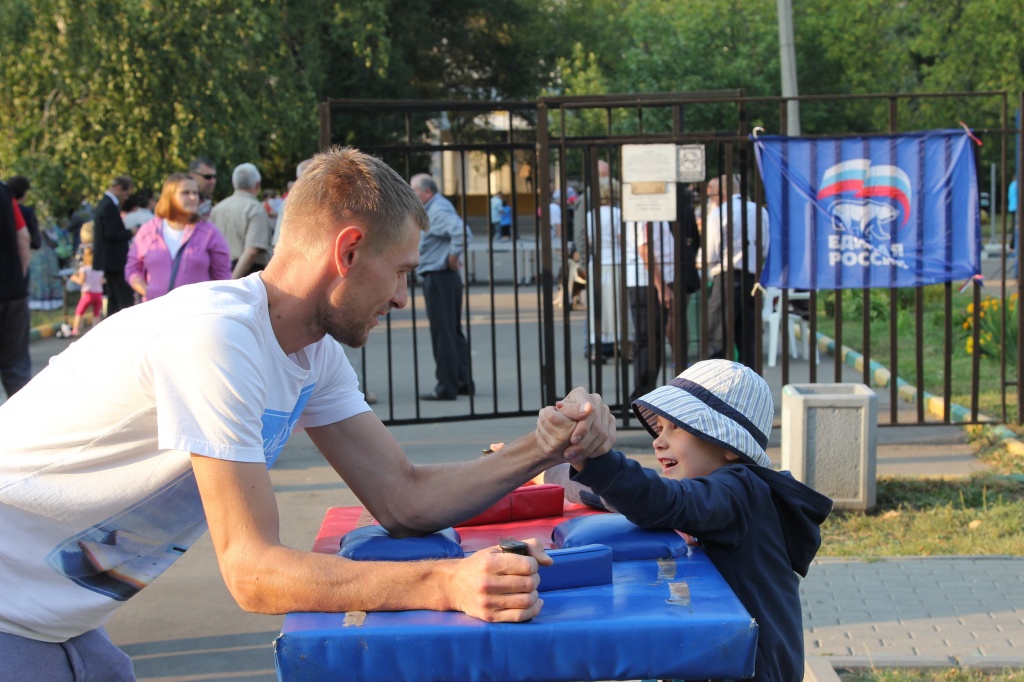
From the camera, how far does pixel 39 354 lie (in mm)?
14727

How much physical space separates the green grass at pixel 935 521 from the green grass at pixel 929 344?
992mm

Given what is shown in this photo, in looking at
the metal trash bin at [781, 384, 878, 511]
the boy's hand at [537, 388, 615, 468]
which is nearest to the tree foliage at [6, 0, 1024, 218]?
the metal trash bin at [781, 384, 878, 511]

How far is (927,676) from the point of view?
4.22m

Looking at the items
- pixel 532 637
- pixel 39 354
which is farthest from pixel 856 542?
pixel 39 354

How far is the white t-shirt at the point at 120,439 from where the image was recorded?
215 centimetres

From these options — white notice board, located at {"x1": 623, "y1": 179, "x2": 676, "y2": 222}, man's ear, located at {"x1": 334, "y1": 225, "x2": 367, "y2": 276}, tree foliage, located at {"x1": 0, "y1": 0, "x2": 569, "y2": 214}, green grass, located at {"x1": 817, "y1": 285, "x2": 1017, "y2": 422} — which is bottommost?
green grass, located at {"x1": 817, "y1": 285, "x2": 1017, "y2": 422}

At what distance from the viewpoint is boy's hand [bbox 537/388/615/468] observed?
100 inches

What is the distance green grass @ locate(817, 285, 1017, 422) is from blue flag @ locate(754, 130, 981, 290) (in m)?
0.39

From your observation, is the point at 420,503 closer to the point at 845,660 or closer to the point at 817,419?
the point at 845,660

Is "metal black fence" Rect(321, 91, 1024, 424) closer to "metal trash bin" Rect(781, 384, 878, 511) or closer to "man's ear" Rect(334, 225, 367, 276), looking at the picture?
"metal trash bin" Rect(781, 384, 878, 511)

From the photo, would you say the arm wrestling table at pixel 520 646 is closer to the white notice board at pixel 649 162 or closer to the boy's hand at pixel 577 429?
the boy's hand at pixel 577 429

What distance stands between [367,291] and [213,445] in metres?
0.49

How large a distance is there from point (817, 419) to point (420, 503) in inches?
165

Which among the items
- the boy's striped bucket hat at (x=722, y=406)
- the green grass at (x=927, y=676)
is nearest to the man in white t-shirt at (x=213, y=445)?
the boy's striped bucket hat at (x=722, y=406)
